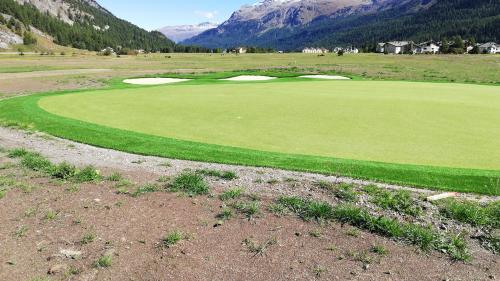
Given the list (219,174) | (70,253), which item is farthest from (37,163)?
(70,253)

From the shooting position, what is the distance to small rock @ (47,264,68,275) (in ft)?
21.3

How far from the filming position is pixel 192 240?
7.59 meters

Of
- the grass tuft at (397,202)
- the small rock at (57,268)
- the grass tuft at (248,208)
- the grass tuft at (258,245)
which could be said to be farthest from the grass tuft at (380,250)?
the small rock at (57,268)

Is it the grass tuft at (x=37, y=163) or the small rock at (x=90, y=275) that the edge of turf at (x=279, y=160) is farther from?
the small rock at (x=90, y=275)

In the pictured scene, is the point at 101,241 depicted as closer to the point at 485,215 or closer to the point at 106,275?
the point at 106,275

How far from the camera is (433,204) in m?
9.25

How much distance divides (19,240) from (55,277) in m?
1.56

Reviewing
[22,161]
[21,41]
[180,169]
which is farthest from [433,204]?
[21,41]

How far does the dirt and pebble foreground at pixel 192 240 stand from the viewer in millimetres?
6598

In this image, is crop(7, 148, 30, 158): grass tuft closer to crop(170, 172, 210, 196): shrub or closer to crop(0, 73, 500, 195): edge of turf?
crop(0, 73, 500, 195): edge of turf

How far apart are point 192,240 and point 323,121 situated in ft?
35.8

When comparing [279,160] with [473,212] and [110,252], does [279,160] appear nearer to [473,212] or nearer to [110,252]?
[473,212]

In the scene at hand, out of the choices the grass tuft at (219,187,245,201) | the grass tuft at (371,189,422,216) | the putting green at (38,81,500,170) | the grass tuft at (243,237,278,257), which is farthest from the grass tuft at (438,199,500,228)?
the grass tuft at (219,187,245,201)

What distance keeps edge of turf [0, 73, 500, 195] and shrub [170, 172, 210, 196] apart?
6.53ft
